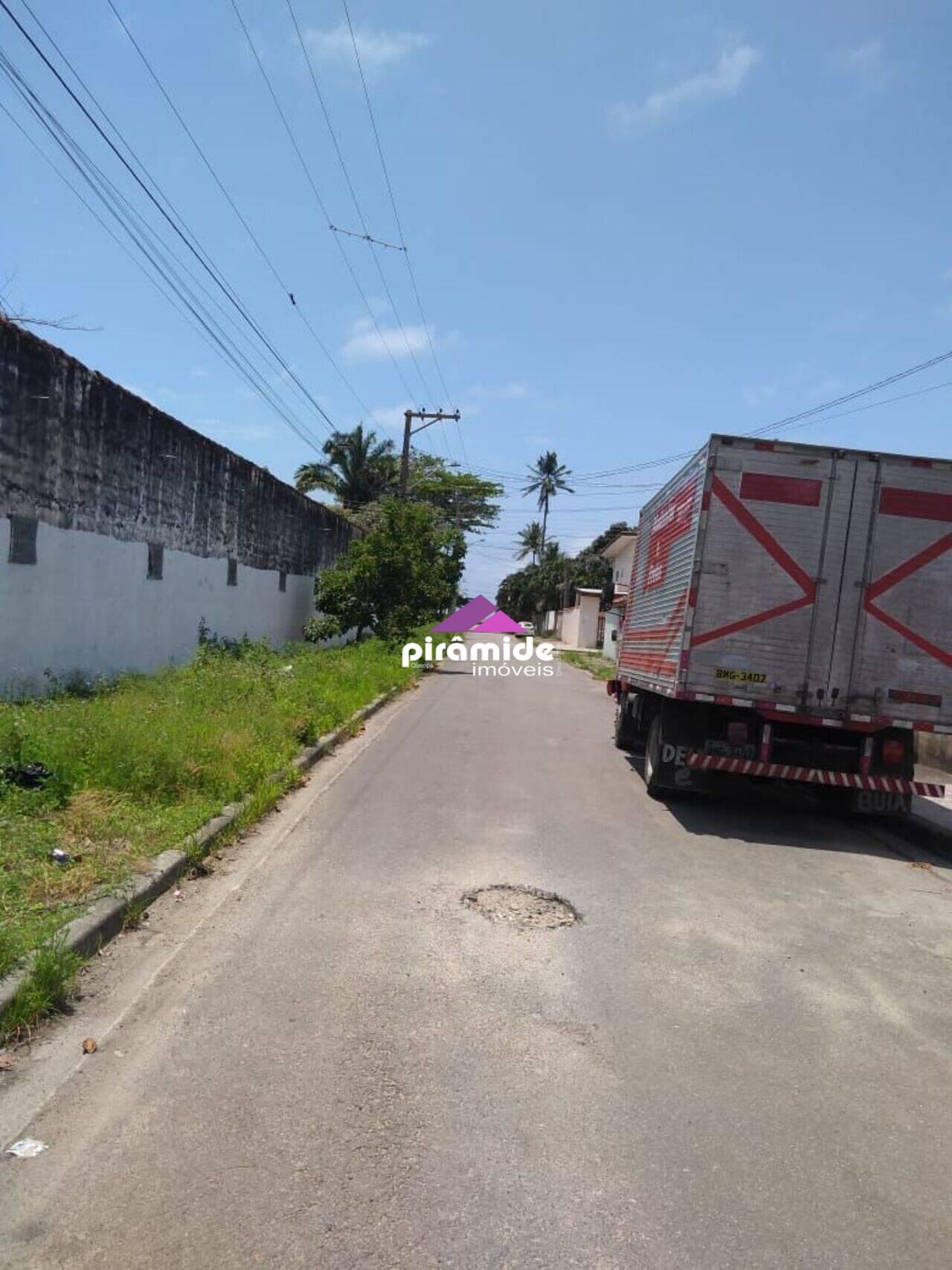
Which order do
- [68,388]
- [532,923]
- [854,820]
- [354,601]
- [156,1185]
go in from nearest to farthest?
[156,1185] < [532,923] < [854,820] < [68,388] < [354,601]

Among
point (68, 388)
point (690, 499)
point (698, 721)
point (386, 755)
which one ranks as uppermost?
point (68, 388)

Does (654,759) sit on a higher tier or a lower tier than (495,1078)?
higher

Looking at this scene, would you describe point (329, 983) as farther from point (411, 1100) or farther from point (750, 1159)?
point (750, 1159)

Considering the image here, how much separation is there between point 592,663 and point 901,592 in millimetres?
27501

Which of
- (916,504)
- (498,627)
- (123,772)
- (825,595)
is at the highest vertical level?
(916,504)

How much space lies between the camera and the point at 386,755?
11586 mm

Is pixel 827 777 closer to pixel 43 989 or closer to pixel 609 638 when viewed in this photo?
pixel 43 989

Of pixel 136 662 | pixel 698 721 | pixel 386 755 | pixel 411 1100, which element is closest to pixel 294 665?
pixel 136 662

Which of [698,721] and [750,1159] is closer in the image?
[750,1159]

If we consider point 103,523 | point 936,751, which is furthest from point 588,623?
point 103,523

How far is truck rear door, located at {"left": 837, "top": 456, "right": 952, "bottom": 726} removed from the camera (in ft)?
27.0

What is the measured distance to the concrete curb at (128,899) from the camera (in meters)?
4.08

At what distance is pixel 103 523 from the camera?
472 inches

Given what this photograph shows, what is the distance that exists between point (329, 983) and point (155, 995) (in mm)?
801
